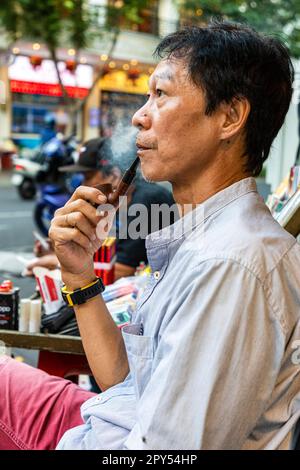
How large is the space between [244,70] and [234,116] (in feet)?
0.35

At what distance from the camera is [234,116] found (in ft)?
4.10

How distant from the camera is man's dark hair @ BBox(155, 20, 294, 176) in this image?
1226mm

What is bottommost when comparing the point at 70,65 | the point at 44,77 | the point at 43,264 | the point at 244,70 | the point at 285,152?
the point at 44,77

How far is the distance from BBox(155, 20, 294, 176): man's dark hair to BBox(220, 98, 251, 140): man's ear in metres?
0.01

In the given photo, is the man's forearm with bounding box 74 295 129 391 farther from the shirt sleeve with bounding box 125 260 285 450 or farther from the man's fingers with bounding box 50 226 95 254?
the shirt sleeve with bounding box 125 260 285 450

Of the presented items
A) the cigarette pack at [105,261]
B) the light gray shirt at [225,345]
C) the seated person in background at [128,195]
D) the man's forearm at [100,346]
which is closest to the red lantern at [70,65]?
the seated person in background at [128,195]

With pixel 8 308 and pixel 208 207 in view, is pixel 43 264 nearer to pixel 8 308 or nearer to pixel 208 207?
pixel 8 308

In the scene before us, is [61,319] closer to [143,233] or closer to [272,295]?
[143,233]

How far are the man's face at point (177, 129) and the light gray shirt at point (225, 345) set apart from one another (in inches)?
5.9

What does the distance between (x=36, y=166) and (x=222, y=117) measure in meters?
10.3

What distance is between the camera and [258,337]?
1002 mm

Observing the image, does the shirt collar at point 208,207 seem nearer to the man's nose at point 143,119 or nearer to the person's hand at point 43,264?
the man's nose at point 143,119

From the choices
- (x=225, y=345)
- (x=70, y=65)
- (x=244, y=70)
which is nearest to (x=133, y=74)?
(x=70, y=65)

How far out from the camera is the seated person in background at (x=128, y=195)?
9.20 feet
